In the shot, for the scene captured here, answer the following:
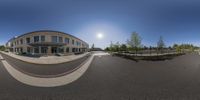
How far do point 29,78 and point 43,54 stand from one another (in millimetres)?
2182

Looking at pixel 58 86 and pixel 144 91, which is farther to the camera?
pixel 58 86

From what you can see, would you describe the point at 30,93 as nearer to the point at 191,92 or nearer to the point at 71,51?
the point at 71,51

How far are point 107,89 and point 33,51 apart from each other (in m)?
2.86

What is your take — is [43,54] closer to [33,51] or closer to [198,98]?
[33,51]

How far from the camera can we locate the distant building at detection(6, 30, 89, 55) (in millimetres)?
3623

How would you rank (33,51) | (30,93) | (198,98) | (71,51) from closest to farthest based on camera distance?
(198,98)
(33,51)
(30,93)
(71,51)

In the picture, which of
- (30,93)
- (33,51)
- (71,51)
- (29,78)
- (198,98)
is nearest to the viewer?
(198,98)

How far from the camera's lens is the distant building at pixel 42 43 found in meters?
3.62

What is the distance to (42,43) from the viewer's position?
3643 mm

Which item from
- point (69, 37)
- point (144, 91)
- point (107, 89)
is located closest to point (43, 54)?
point (69, 37)

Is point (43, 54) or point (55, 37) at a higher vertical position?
point (55, 37)

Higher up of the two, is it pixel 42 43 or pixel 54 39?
pixel 54 39

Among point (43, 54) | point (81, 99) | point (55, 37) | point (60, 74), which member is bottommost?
point (81, 99)

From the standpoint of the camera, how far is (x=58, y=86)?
15.0 feet
